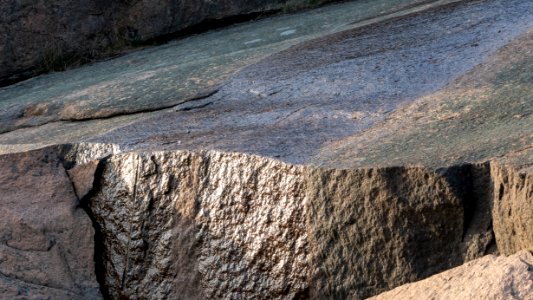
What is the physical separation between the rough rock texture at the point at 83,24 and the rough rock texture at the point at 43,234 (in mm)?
1805

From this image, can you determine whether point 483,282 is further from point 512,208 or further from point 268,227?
point 268,227

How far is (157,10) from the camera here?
4.49m

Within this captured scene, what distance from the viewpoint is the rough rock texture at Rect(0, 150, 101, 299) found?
2334 millimetres

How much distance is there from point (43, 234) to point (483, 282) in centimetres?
131

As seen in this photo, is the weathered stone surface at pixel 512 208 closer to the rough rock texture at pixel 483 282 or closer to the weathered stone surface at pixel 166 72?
the rough rock texture at pixel 483 282

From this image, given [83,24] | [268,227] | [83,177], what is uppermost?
[83,24]

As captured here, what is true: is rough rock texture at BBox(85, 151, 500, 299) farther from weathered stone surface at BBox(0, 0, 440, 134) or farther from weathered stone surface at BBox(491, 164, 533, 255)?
weathered stone surface at BBox(0, 0, 440, 134)

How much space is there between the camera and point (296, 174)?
201 cm

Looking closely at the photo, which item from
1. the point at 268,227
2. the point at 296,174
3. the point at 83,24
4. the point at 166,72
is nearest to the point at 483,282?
the point at 296,174

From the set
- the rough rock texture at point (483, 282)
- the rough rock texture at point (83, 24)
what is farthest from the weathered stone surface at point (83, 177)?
the rough rock texture at point (83, 24)

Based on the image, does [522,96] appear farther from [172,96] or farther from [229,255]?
[172,96]

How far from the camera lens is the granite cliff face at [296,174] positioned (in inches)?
71.9

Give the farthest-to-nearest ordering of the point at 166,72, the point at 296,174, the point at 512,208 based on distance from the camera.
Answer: the point at 166,72 → the point at 296,174 → the point at 512,208

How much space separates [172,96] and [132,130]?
0.34 meters
